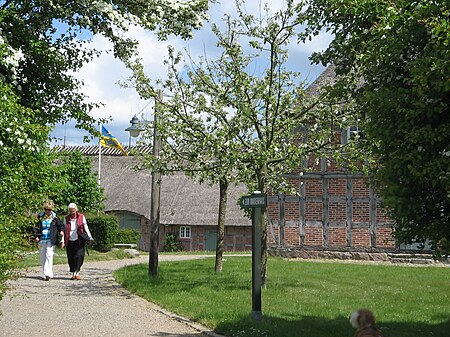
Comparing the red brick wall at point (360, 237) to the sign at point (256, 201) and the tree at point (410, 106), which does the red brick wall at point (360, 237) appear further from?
the tree at point (410, 106)

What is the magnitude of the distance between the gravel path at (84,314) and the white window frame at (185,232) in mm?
29270

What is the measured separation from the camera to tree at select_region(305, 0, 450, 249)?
732cm

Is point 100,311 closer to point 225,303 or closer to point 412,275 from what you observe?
point 225,303

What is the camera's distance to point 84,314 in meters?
11.3

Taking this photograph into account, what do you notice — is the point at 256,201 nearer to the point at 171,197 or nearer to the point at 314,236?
the point at 314,236

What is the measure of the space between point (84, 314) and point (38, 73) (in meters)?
3.91

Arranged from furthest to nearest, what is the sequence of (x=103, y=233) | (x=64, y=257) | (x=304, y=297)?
1. (x=103, y=233)
2. (x=64, y=257)
3. (x=304, y=297)

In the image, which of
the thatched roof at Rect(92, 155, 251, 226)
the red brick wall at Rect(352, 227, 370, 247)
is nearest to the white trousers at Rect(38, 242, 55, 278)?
the red brick wall at Rect(352, 227, 370, 247)

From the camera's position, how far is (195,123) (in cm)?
1520

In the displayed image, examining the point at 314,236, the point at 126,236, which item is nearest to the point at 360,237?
the point at 314,236

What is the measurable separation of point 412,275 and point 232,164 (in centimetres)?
721

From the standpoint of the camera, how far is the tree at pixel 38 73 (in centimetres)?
779

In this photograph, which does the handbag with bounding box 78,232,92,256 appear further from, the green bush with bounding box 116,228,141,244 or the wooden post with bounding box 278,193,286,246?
the green bush with bounding box 116,228,141,244

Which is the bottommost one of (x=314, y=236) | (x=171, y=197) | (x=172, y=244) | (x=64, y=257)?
(x=64, y=257)
